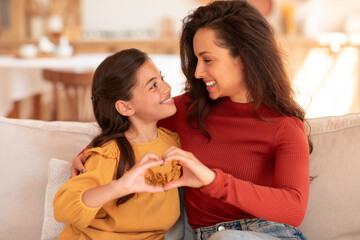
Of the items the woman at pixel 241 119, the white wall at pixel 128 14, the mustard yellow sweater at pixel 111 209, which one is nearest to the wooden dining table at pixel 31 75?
the white wall at pixel 128 14

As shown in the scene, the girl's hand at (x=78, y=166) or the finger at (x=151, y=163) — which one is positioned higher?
the finger at (x=151, y=163)

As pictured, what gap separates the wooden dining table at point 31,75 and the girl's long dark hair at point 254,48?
1837 mm

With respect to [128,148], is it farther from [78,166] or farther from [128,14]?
[128,14]

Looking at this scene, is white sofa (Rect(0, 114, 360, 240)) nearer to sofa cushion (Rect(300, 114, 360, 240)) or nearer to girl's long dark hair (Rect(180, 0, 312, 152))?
sofa cushion (Rect(300, 114, 360, 240))

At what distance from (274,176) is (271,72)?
34 cm

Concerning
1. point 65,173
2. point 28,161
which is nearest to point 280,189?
point 65,173

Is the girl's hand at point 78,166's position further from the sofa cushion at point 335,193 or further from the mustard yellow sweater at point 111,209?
the sofa cushion at point 335,193

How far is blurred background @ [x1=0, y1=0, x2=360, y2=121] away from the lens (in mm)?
3383

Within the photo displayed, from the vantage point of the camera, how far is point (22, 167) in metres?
1.56

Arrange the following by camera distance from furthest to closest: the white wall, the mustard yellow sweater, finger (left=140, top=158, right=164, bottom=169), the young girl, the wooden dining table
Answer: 1. the white wall
2. the wooden dining table
3. the young girl
4. the mustard yellow sweater
5. finger (left=140, top=158, right=164, bottom=169)

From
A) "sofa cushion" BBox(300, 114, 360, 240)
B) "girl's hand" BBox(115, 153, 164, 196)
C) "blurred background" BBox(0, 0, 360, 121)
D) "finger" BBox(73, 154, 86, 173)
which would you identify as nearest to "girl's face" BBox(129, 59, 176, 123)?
"finger" BBox(73, 154, 86, 173)

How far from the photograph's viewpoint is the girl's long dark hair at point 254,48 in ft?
4.50

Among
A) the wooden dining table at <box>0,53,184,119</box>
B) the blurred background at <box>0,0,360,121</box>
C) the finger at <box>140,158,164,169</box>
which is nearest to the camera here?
the finger at <box>140,158,164,169</box>

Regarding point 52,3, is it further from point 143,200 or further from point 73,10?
point 143,200
